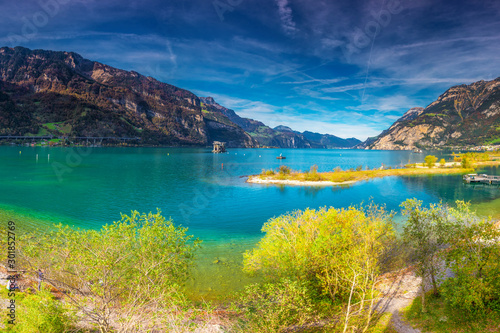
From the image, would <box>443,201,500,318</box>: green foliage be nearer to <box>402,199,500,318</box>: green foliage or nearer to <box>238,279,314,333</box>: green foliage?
<box>402,199,500,318</box>: green foliage

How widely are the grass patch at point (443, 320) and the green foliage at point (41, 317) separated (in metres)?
20.9

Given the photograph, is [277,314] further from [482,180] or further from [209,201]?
[482,180]

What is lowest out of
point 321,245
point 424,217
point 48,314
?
point 48,314

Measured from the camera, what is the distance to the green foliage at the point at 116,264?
13.1 metres

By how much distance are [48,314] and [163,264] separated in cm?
562

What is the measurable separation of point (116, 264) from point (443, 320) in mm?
21224

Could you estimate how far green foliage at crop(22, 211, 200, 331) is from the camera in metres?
13.1

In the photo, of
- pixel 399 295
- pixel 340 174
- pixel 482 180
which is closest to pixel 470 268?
pixel 399 295

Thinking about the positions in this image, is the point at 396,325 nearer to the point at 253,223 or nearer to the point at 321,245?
the point at 321,245

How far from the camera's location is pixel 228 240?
116 feet

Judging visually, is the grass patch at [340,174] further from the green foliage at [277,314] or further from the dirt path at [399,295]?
the green foliage at [277,314]

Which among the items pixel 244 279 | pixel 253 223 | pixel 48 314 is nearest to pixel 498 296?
pixel 244 279

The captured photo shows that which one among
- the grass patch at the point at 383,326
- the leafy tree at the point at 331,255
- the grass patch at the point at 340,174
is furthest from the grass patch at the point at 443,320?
the grass patch at the point at 340,174

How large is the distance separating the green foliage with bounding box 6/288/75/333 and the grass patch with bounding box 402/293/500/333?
20.9 meters
